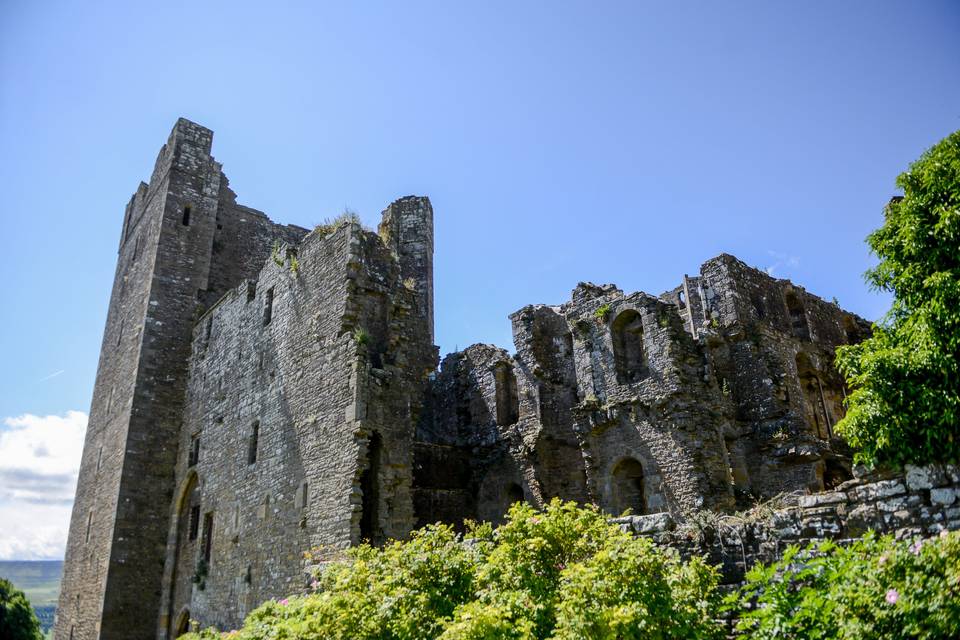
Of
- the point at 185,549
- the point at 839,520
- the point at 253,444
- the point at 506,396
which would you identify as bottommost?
the point at 839,520

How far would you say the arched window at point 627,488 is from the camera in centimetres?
1888

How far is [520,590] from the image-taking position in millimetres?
7711

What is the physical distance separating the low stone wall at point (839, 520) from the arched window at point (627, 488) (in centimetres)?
1079

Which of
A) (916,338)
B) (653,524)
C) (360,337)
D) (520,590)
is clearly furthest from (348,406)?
(916,338)

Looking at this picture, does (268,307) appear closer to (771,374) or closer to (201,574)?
(201,574)

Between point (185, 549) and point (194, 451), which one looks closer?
point (185, 549)

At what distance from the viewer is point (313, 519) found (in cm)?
1380

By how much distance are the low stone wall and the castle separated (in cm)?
672

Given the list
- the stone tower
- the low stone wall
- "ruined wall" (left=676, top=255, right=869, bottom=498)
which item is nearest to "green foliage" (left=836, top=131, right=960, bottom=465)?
the low stone wall

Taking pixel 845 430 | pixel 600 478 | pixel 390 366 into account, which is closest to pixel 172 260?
pixel 390 366

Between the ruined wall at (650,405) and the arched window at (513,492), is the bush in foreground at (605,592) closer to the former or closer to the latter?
the ruined wall at (650,405)

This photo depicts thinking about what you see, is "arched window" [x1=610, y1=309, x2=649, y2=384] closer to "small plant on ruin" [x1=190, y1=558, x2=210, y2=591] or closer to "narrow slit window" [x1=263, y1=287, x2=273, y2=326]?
"narrow slit window" [x1=263, y1=287, x2=273, y2=326]

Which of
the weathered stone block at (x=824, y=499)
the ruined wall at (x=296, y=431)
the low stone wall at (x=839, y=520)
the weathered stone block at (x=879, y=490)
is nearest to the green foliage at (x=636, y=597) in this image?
the low stone wall at (x=839, y=520)

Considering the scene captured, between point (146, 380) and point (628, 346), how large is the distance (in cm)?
1418
